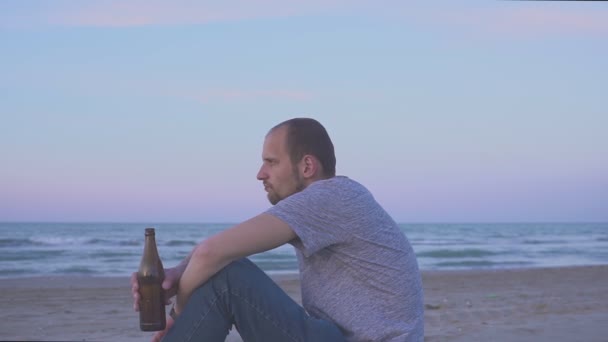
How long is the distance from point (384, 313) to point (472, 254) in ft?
76.5

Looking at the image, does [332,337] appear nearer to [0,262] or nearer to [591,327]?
[591,327]

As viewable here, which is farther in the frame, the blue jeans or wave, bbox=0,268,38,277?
wave, bbox=0,268,38,277

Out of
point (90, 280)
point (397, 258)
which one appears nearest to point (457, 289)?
point (90, 280)

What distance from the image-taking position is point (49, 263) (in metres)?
20.9

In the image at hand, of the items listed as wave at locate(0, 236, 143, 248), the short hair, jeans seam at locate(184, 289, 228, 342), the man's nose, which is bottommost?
wave at locate(0, 236, 143, 248)

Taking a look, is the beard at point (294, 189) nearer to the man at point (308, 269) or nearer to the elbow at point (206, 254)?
the man at point (308, 269)

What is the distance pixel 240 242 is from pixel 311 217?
0.86 feet

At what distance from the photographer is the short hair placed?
3094 millimetres

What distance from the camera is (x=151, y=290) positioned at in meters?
3.17

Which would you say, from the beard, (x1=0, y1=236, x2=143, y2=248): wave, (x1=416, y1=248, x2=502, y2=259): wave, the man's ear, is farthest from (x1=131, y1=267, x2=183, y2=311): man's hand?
(x1=0, y1=236, x2=143, y2=248): wave

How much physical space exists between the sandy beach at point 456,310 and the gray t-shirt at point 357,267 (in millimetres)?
3155

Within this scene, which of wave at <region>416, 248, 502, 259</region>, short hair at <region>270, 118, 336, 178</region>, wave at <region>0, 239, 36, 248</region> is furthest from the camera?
wave at <region>0, 239, 36, 248</region>

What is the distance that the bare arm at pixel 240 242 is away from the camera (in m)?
2.85

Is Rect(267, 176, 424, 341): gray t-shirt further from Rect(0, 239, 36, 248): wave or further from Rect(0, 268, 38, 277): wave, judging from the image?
Rect(0, 239, 36, 248): wave
